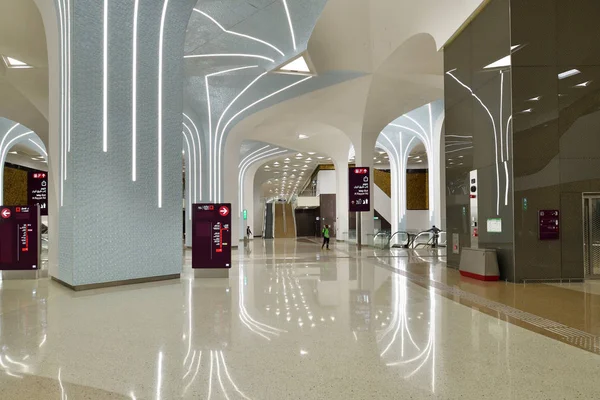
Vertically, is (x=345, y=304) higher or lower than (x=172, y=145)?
lower

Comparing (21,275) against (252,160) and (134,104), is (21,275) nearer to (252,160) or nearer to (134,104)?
(134,104)

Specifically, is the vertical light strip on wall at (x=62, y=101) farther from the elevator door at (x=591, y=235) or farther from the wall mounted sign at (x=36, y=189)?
the wall mounted sign at (x=36, y=189)

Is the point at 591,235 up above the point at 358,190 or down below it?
below

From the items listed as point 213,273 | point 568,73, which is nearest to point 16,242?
point 213,273

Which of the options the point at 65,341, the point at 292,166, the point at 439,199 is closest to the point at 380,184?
the point at 292,166

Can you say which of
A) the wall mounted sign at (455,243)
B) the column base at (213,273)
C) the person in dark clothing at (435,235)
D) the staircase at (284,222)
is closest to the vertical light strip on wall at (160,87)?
the column base at (213,273)

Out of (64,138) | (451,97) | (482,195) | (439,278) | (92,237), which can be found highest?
(451,97)

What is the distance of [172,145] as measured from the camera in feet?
32.4

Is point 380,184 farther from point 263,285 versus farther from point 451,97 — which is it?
point 263,285

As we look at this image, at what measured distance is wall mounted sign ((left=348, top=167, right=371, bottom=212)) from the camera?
2061 cm

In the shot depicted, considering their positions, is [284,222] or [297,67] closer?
[297,67]

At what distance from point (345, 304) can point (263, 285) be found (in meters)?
2.45

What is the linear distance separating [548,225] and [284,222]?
3842 centimetres

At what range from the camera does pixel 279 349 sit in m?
4.27
